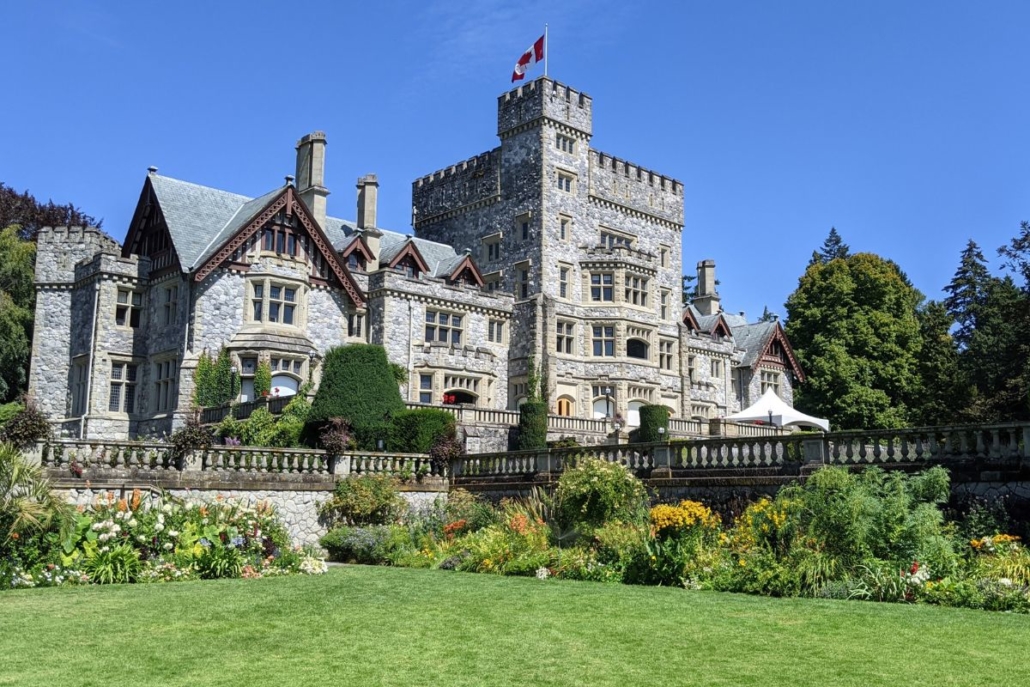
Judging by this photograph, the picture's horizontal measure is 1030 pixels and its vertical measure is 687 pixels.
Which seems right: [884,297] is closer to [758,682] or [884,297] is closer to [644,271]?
[644,271]

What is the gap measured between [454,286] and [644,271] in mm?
9678

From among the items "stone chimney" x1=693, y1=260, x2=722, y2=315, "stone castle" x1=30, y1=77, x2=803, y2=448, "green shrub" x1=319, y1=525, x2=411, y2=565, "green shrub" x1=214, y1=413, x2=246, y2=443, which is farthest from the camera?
"stone chimney" x1=693, y1=260, x2=722, y2=315

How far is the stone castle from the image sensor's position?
35438mm

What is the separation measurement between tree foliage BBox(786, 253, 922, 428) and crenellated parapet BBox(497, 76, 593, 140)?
58.6 feet

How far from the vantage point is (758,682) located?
880 centimetres

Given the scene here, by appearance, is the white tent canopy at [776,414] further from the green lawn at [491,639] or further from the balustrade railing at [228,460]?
the green lawn at [491,639]

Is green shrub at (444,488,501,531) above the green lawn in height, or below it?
above

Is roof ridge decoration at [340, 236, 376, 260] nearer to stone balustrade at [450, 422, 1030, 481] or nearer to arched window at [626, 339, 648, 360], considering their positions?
arched window at [626, 339, 648, 360]

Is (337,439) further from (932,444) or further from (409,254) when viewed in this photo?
(409,254)

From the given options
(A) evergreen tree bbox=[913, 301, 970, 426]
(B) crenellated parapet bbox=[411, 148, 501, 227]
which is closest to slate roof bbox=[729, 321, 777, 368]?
(A) evergreen tree bbox=[913, 301, 970, 426]

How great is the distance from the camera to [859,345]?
5272 centimetres

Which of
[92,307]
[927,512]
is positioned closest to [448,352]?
[92,307]

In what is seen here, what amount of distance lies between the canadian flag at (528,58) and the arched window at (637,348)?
13244 millimetres

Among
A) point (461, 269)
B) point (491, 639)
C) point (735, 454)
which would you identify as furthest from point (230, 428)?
point (491, 639)
